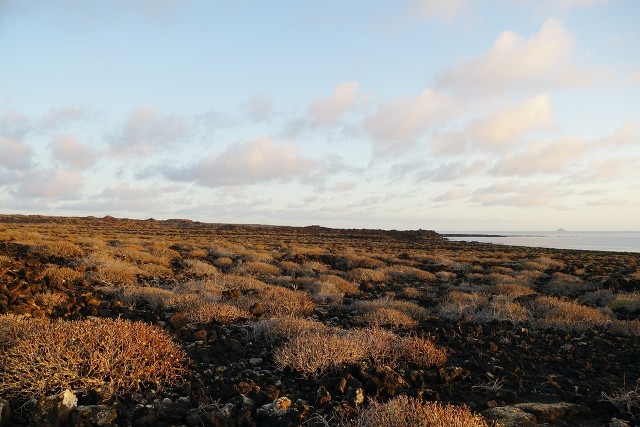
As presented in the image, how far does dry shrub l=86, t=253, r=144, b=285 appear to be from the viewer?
48.2 ft

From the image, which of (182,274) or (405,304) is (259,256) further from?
(405,304)

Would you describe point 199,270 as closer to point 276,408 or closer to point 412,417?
point 276,408

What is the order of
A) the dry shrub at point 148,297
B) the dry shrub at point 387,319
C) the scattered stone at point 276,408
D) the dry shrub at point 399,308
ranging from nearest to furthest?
the scattered stone at point 276,408 → the dry shrub at point 387,319 → the dry shrub at point 148,297 → the dry shrub at point 399,308

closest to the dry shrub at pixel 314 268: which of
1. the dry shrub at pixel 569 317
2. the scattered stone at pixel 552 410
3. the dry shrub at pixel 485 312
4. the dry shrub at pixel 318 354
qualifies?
the dry shrub at pixel 485 312

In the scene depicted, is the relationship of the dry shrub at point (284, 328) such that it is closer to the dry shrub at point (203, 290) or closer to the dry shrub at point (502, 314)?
the dry shrub at point (203, 290)

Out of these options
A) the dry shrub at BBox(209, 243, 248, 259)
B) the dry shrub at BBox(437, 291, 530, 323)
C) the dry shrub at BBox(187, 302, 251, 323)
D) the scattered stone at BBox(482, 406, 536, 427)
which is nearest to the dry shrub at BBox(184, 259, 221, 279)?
the dry shrub at BBox(209, 243, 248, 259)

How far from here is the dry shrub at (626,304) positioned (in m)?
13.0

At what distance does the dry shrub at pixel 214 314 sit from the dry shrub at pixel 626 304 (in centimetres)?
1112

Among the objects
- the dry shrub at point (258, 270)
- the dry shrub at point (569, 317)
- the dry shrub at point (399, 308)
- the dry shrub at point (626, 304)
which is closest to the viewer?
the dry shrub at point (569, 317)

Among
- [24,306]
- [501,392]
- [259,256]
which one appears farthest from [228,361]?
[259,256]

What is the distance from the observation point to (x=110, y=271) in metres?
15.3

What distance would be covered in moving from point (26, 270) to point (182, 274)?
18.8 ft

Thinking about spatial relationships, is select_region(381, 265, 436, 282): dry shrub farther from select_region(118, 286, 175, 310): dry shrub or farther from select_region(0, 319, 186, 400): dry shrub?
select_region(0, 319, 186, 400): dry shrub

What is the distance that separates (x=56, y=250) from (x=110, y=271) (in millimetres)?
5980
